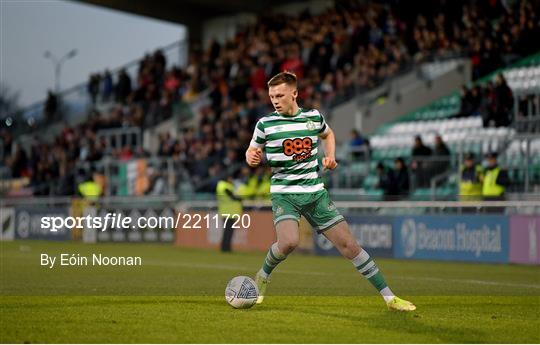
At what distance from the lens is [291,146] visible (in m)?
11.3

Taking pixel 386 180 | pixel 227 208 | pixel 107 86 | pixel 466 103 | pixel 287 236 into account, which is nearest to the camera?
pixel 287 236

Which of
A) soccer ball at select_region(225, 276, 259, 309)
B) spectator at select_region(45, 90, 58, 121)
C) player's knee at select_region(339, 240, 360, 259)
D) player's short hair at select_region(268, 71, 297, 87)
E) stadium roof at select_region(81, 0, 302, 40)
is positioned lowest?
soccer ball at select_region(225, 276, 259, 309)

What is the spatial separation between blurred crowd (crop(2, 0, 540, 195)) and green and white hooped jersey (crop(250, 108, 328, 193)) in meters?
16.2

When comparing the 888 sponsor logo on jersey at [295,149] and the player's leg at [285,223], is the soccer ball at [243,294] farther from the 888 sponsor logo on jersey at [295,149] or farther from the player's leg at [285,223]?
the 888 sponsor logo on jersey at [295,149]

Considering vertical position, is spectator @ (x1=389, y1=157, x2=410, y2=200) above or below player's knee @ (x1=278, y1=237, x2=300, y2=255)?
above

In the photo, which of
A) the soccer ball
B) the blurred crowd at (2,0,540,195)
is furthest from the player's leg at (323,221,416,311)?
the blurred crowd at (2,0,540,195)

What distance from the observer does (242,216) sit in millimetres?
27922


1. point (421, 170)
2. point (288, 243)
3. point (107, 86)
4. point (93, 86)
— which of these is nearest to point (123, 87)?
point (107, 86)

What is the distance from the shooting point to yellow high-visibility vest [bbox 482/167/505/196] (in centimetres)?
2286

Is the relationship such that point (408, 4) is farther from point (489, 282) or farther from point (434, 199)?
point (489, 282)

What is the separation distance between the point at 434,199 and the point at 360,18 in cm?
1369

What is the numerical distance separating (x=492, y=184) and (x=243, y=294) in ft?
41.2

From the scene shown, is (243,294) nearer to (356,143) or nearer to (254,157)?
(254,157)

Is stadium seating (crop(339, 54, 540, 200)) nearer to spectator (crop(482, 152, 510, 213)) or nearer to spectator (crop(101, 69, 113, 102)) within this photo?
spectator (crop(482, 152, 510, 213))
